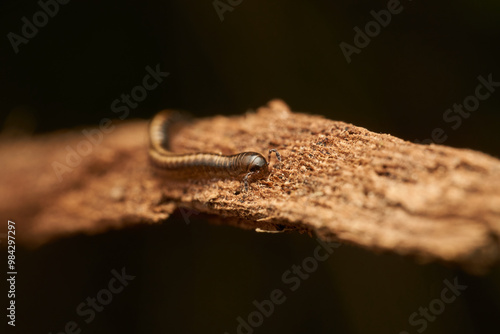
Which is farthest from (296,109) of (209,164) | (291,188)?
(291,188)

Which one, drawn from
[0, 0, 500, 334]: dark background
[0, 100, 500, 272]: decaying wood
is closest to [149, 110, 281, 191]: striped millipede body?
[0, 100, 500, 272]: decaying wood

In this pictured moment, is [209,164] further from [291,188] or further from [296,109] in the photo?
[296,109]

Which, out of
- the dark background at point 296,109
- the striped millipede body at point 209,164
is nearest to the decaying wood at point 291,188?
the striped millipede body at point 209,164

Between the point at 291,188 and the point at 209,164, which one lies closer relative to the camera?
the point at 291,188

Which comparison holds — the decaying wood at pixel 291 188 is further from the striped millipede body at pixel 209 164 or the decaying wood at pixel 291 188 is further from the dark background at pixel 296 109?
the dark background at pixel 296 109

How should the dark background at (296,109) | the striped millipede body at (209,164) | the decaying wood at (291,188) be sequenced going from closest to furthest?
1. the decaying wood at (291,188)
2. the striped millipede body at (209,164)
3. the dark background at (296,109)
